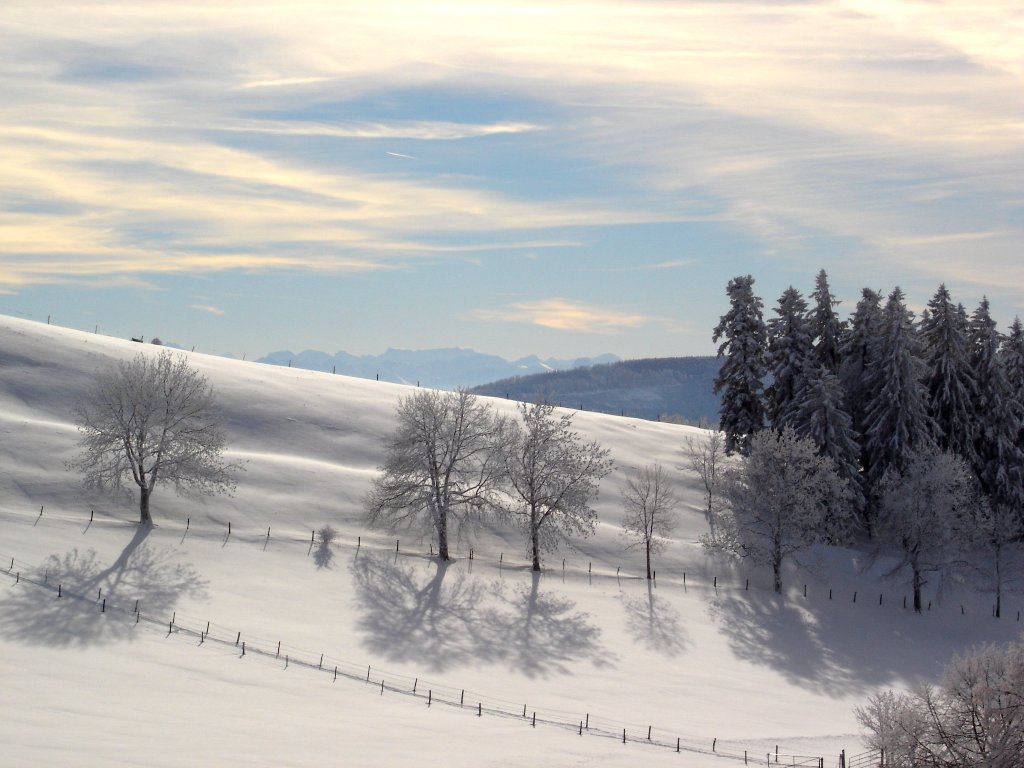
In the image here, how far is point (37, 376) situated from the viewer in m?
64.5

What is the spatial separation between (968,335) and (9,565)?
200 feet

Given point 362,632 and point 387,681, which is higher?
point 362,632

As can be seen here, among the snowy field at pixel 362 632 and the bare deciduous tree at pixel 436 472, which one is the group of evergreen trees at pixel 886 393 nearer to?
the snowy field at pixel 362 632

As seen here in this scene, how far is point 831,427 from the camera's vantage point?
61.8m

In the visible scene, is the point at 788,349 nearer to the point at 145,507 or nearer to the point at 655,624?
the point at 655,624

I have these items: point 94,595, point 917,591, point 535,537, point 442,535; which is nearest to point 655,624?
point 535,537

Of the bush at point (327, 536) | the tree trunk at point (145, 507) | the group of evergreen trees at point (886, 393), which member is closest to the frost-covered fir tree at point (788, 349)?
the group of evergreen trees at point (886, 393)

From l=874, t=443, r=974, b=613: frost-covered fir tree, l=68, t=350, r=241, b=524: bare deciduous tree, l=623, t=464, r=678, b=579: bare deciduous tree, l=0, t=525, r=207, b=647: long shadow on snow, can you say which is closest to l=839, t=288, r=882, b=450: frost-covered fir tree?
l=874, t=443, r=974, b=613: frost-covered fir tree

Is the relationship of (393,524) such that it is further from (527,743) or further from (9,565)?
(527,743)

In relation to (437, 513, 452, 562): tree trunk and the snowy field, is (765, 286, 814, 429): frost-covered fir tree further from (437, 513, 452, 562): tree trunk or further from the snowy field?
(437, 513, 452, 562): tree trunk

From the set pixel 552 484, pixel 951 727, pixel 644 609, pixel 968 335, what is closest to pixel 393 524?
pixel 552 484

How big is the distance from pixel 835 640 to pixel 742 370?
69.8ft

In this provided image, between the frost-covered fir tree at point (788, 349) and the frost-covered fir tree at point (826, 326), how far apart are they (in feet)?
3.90

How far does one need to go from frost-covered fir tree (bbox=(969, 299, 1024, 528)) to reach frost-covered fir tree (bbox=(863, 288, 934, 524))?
433cm
